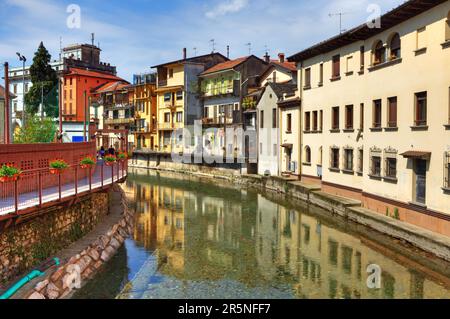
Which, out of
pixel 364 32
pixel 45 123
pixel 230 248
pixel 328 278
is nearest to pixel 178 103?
pixel 45 123

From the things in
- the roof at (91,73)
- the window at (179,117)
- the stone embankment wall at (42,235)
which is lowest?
the stone embankment wall at (42,235)

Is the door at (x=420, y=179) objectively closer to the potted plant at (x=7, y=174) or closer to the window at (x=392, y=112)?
the window at (x=392, y=112)

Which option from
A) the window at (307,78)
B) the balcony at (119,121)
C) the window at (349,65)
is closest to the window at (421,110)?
the window at (349,65)

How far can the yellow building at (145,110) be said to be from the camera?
72.9 metres

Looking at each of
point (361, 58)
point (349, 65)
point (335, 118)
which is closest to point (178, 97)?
point (335, 118)

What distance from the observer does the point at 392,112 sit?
23266 mm

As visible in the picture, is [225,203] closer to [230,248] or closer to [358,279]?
[230,248]

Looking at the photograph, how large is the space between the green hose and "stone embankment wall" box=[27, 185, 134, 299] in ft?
0.98

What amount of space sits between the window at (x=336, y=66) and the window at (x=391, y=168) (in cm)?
939

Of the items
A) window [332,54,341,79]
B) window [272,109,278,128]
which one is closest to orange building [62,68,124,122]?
window [272,109,278,128]

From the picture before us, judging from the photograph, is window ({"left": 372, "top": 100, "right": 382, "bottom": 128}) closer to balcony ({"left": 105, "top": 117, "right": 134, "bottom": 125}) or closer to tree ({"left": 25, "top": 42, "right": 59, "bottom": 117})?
tree ({"left": 25, "top": 42, "right": 59, "bottom": 117})

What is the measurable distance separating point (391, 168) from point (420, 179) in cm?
271

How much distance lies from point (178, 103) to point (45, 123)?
95.8 feet

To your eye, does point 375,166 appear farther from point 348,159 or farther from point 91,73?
point 91,73
